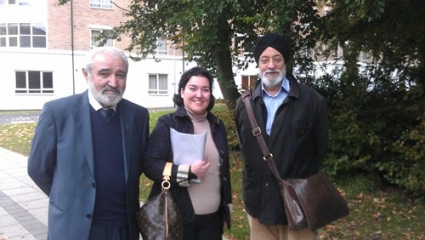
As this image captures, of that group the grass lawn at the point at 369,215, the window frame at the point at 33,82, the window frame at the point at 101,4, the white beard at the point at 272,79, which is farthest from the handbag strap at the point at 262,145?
the window frame at the point at 101,4

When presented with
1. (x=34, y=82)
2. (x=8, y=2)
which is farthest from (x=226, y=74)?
(x=8, y=2)

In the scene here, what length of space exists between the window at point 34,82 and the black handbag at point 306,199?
2864cm

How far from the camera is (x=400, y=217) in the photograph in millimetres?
5660

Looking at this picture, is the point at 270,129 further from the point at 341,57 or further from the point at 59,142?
the point at 341,57

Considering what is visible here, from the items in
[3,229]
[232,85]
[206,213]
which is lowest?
[3,229]

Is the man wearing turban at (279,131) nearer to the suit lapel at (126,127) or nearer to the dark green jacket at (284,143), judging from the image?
the dark green jacket at (284,143)

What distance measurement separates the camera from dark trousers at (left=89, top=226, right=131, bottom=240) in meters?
2.49

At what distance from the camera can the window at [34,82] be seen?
92.1ft

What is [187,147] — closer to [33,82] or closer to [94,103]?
[94,103]

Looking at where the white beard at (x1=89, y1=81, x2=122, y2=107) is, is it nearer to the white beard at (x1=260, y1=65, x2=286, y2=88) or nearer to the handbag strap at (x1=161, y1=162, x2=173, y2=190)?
the handbag strap at (x1=161, y1=162, x2=173, y2=190)

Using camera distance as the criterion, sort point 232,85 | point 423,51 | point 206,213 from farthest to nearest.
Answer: point 232,85 < point 423,51 < point 206,213

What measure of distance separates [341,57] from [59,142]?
681cm

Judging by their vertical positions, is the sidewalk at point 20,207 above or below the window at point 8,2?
below

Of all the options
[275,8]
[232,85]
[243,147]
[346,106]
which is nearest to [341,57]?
[346,106]
